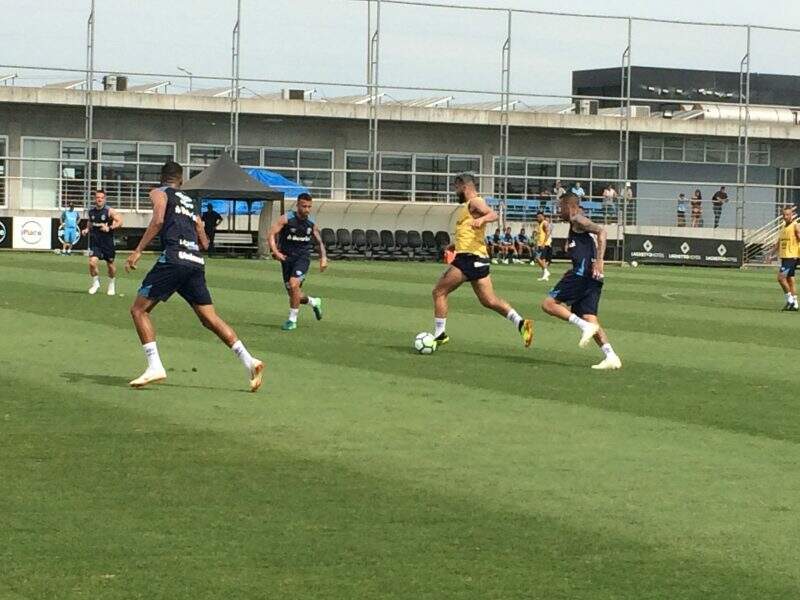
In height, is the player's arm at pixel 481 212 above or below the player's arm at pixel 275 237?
above

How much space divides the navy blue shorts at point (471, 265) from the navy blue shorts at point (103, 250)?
12284 millimetres

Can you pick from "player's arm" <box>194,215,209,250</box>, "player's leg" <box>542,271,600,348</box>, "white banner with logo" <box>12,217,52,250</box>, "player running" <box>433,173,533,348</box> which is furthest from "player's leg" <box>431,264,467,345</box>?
"white banner with logo" <box>12,217,52,250</box>

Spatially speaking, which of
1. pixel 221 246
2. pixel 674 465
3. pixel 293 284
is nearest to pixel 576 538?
pixel 674 465

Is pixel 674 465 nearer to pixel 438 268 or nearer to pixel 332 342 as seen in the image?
pixel 332 342

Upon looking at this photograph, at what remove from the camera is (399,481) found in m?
9.41

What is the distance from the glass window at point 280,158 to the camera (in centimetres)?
6075

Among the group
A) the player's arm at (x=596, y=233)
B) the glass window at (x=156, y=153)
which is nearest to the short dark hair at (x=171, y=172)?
the player's arm at (x=596, y=233)

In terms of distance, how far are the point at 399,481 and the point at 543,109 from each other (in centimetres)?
5410

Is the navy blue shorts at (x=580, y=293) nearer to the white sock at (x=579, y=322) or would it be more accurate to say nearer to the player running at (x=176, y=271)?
the white sock at (x=579, y=322)

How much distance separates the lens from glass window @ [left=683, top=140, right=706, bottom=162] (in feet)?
220

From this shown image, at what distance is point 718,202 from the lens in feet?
197

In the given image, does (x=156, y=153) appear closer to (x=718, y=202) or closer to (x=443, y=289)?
(x=718, y=202)

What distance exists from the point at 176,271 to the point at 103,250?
16003mm

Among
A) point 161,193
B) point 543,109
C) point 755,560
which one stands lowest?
point 755,560
